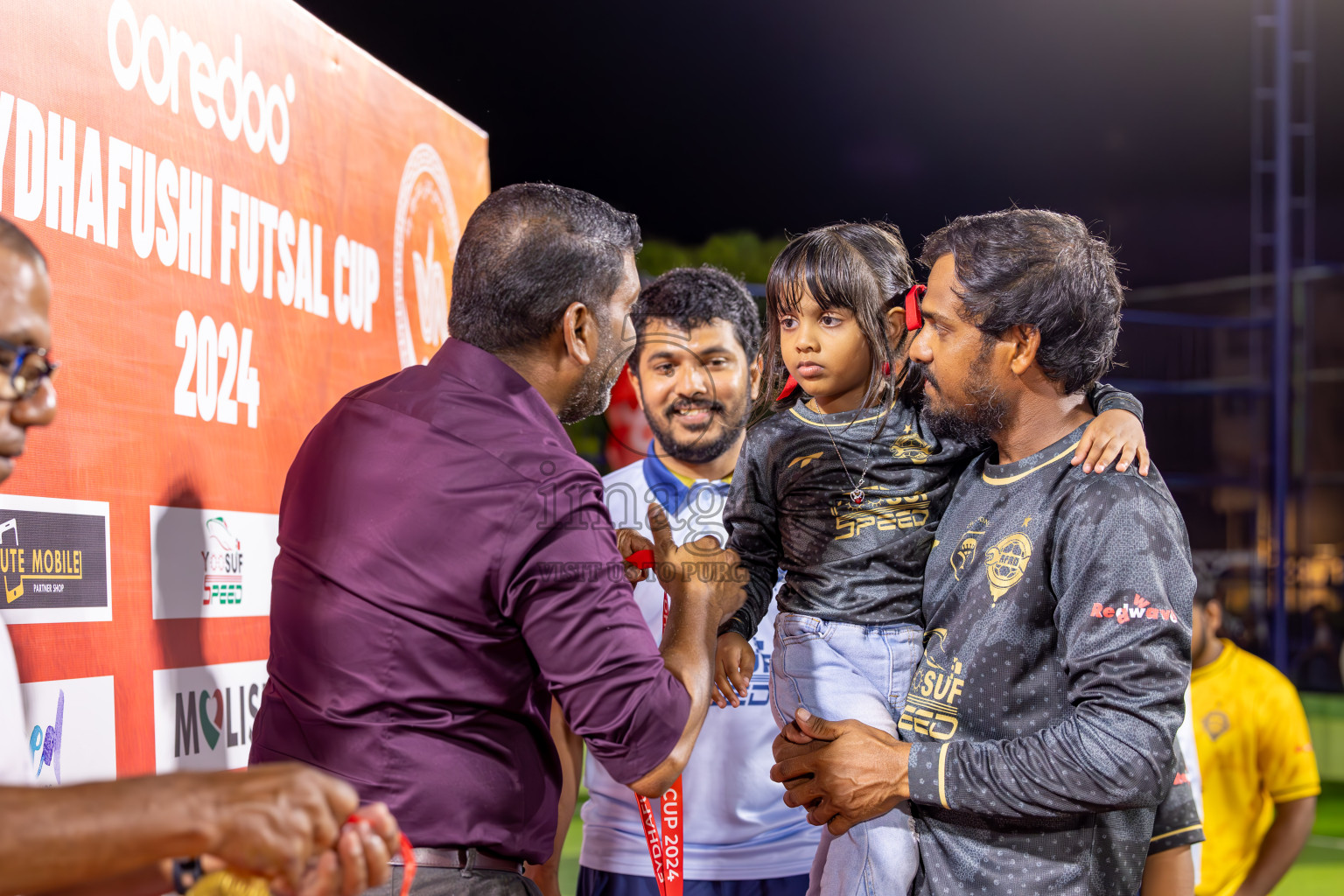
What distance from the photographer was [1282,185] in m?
12.3

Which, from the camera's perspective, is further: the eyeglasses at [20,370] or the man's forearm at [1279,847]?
the man's forearm at [1279,847]

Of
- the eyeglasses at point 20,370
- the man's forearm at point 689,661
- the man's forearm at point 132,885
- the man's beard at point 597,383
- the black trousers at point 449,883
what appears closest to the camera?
the eyeglasses at point 20,370

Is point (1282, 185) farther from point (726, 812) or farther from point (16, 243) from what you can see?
point (16, 243)

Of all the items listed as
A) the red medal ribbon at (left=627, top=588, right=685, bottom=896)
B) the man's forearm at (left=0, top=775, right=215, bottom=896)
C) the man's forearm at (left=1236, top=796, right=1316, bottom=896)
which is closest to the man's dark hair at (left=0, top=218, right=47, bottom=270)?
the man's forearm at (left=0, top=775, right=215, bottom=896)

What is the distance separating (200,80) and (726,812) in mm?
2383

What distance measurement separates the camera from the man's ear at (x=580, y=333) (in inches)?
81.4

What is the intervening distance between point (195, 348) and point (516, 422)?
3.28 feet

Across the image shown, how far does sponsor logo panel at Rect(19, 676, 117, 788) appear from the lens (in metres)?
1.88

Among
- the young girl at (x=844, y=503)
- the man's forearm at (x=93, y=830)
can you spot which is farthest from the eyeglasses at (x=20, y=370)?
the young girl at (x=844, y=503)

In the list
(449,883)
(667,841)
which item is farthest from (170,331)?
(667,841)

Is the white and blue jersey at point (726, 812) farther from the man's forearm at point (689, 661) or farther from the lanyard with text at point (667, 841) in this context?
the man's forearm at point (689, 661)

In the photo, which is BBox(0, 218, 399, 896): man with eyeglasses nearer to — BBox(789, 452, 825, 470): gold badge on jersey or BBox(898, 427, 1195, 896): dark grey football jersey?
BBox(898, 427, 1195, 896): dark grey football jersey

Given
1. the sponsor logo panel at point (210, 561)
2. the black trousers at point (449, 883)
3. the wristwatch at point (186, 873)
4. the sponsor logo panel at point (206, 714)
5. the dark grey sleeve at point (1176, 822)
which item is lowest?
the dark grey sleeve at point (1176, 822)

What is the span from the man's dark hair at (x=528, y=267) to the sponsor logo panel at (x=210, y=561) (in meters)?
0.80
